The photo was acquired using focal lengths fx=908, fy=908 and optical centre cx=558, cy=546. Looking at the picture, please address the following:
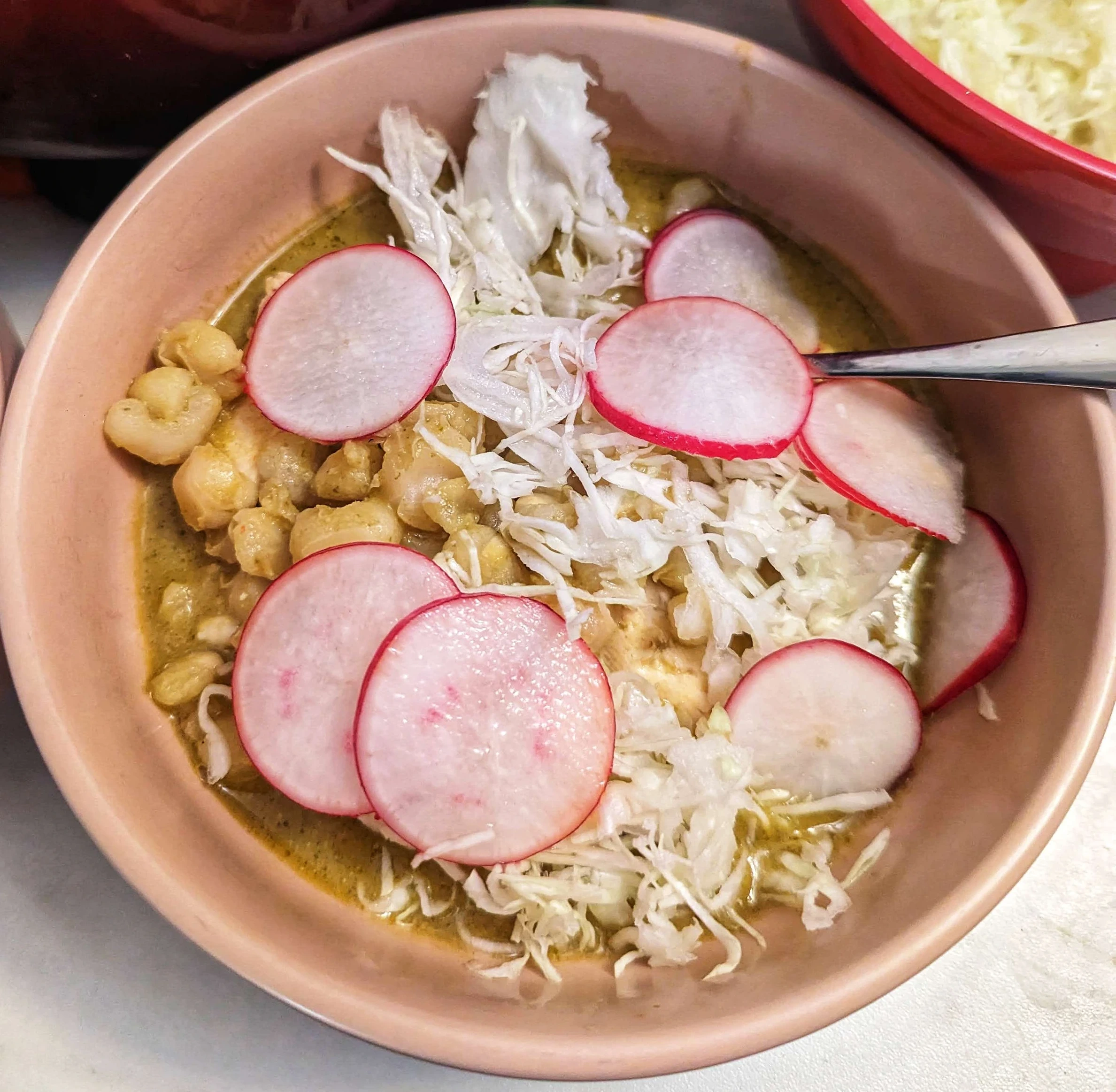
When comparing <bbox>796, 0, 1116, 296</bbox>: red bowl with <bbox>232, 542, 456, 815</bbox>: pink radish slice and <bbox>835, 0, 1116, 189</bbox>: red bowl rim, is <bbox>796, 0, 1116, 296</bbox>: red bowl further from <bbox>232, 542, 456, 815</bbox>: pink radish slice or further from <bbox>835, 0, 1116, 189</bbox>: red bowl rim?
<bbox>232, 542, 456, 815</bbox>: pink radish slice

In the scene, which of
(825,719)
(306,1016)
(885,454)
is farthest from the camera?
(885,454)

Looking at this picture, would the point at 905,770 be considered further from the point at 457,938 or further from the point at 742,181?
the point at 742,181

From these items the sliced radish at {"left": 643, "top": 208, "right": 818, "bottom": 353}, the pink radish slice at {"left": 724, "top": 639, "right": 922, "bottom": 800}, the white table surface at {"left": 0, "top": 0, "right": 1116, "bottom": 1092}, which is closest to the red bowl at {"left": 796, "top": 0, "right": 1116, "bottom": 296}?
the sliced radish at {"left": 643, "top": 208, "right": 818, "bottom": 353}

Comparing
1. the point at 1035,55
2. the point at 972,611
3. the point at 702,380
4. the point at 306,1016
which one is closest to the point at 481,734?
the point at 306,1016

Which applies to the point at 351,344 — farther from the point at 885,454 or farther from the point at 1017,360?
the point at 1017,360

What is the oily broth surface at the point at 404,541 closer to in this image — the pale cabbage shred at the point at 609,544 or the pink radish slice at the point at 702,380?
the pale cabbage shred at the point at 609,544

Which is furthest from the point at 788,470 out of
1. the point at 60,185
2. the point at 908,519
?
the point at 60,185
